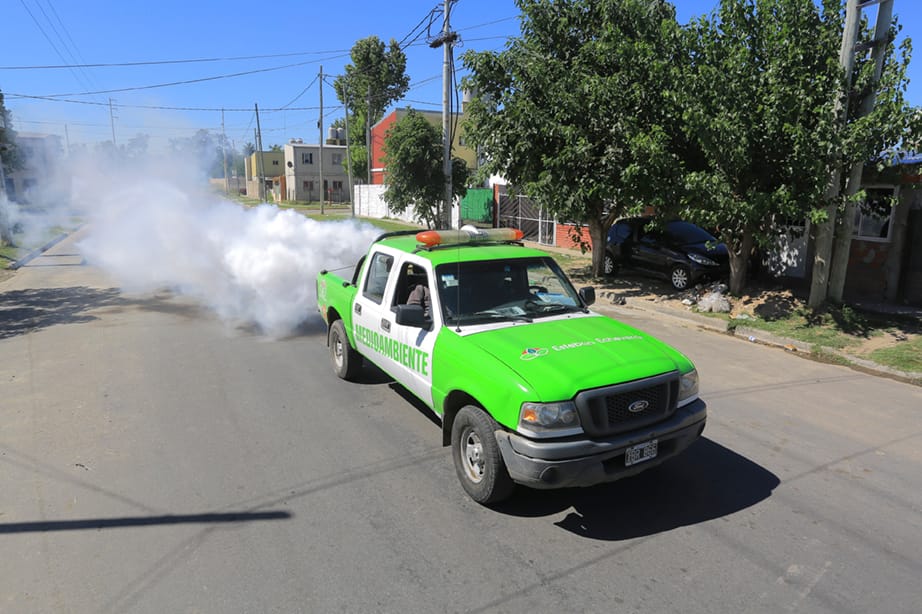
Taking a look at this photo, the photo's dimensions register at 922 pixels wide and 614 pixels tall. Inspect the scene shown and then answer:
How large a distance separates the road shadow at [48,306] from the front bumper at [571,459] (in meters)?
9.49

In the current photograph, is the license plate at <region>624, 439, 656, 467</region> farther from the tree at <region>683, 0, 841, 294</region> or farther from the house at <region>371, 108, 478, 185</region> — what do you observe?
the house at <region>371, 108, 478, 185</region>

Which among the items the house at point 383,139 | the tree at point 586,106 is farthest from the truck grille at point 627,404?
the house at point 383,139

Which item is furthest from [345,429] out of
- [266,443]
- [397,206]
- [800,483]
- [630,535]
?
[397,206]

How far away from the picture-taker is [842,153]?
9.07 meters

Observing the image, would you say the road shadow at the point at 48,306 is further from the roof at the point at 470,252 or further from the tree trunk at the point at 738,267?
the tree trunk at the point at 738,267

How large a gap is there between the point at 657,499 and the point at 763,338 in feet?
21.3

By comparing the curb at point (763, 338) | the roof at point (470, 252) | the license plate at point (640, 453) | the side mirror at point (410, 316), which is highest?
the roof at point (470, 252)

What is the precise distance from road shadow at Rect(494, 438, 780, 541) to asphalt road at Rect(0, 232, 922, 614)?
0.05 feet

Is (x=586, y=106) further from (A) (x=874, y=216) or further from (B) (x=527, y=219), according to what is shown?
(B) (x=527, y=219)

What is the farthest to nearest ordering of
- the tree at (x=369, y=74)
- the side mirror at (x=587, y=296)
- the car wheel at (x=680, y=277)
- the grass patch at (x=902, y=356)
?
the tree at (x=369, y=74)
the car wheel at (x=680, y=277)
the grass patch at (x=902, y=356)
the side mirror at (x=587, y=296)

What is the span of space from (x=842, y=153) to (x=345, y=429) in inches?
Answer: 336

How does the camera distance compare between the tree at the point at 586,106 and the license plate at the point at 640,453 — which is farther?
the tree at the point at 586,106

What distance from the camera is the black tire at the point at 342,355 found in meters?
6.93

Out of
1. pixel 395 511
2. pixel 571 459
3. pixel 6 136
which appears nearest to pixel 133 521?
pixel 395 511
